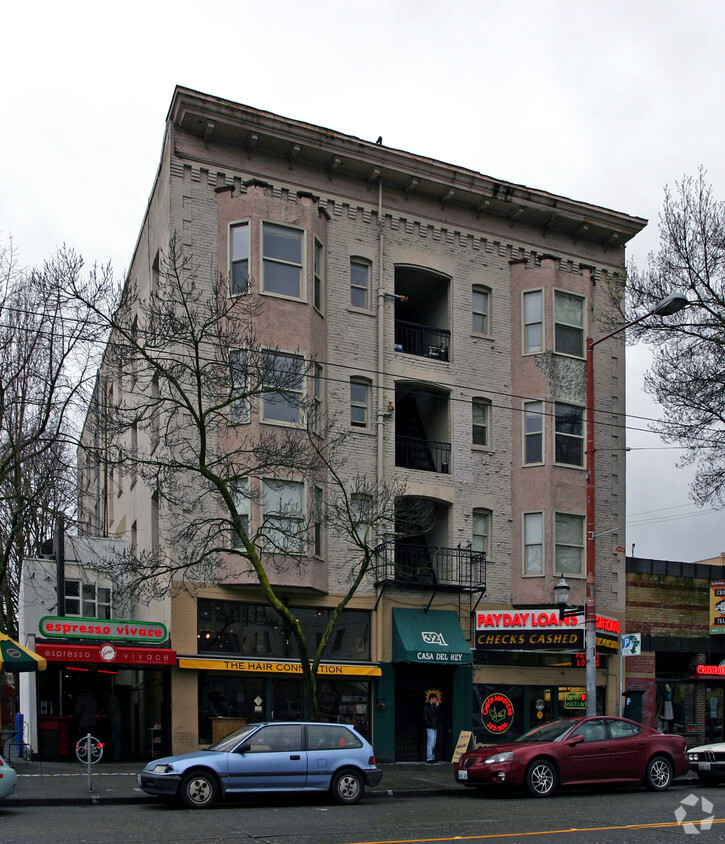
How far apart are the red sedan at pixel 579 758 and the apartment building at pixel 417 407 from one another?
660cm

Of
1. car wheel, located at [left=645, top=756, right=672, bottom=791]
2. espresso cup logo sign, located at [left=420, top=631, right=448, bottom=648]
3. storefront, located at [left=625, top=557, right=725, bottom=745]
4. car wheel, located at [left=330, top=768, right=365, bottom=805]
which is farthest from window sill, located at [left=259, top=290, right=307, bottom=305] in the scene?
car wheel, located at [left=645, top=756, right=672, bottom=791]

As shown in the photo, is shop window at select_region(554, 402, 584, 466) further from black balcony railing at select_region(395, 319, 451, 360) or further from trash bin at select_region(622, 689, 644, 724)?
trash bin at select_region(622, 689, 644, 724)

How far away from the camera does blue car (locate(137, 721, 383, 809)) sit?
623 inches

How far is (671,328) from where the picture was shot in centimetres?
2725

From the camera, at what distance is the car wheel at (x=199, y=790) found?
→ 15.7 meters

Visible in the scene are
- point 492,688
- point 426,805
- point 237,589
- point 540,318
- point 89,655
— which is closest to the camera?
point 426,805

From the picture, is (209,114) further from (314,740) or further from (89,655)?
(314,740)

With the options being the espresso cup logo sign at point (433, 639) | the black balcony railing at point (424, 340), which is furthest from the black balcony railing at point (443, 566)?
the black balcony railing at point (424, 340)

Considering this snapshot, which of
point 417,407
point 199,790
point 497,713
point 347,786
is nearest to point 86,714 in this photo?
point 199,790

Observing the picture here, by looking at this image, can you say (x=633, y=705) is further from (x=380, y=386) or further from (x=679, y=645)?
(x=380, y=386)

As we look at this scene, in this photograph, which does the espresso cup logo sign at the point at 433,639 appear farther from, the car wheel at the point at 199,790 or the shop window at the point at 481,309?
the car wheel at the point at 199,790

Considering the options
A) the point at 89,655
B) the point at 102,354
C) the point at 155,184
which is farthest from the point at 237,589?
the point at 155,184

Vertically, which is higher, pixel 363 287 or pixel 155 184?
pixel 155 184

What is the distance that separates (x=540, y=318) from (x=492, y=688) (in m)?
9.81
